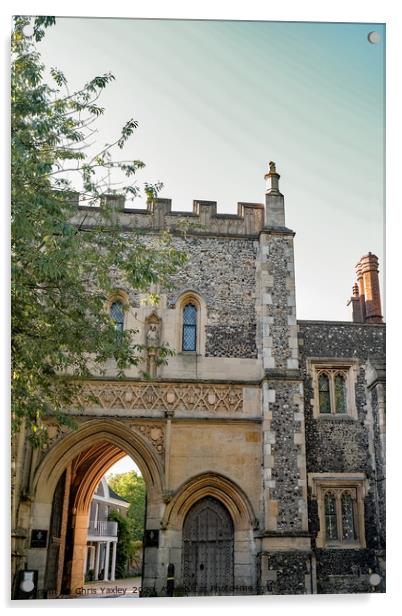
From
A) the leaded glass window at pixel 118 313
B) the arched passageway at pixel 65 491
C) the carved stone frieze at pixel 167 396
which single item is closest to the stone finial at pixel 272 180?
the leaded glass window at pixel 118 313

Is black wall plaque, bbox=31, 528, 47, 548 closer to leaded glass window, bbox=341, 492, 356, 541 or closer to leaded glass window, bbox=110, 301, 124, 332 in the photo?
leaded glass window, bbox=110, 301, 124, 332

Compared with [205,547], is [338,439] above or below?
above

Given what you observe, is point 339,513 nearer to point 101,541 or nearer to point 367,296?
point 367,296

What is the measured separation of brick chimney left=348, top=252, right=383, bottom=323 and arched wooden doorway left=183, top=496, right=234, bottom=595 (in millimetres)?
5010

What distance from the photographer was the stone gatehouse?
880 centimetres

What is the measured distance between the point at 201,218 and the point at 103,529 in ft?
39.6

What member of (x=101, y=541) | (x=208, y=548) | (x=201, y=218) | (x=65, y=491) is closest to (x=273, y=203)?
(x=201, y=218)

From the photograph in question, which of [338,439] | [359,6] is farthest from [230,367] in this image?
[359,6]

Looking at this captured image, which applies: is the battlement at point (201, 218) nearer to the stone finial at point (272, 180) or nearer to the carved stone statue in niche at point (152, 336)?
the stone finial at point (272, 180)

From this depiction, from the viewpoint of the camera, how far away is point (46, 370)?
269 inches

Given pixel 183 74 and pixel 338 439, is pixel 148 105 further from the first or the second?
pixel 338 439

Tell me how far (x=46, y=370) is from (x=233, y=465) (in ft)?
11.8

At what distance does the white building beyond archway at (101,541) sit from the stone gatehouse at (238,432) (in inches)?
285
